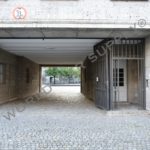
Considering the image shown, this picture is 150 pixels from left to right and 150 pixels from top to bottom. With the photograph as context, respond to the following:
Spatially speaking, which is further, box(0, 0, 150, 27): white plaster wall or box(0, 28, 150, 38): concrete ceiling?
box(0, 28, 150, 38): concrete ceiling

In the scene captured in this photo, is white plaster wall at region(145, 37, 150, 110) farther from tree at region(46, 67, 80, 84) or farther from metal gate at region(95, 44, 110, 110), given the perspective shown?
tree at region(46, 67, 80, 84)

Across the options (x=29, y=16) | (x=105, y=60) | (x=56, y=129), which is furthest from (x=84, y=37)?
(x=56, y=129)

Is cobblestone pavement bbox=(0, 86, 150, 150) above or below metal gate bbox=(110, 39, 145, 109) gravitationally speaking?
below

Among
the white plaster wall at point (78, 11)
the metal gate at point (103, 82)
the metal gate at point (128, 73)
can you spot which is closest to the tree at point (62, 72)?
the metal gate at point (128, 73)

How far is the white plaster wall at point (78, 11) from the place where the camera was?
10.1 metres

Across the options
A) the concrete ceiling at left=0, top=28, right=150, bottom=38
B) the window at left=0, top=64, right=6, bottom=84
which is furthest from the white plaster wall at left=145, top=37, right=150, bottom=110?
the window at left=0, top=64, right=6, bottom=84

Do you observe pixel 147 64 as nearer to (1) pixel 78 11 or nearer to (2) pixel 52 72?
(1) pixel 78 11

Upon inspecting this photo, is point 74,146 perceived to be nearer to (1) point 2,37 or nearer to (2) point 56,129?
(2) point 56,129

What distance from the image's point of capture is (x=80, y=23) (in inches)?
393

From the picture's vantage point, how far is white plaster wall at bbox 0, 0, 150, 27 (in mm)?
10084

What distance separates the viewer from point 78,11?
10.2m

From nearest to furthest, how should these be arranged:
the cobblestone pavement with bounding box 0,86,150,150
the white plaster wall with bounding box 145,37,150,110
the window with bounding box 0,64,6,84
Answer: the cobblestone pavement with bounding box 0,86,150,150 < the white plaster wall with bounding box 145,37,150,110 < the window with bounding box 0,64,6,84

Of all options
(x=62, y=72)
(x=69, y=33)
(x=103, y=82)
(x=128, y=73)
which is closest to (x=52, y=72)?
(x=62, y=72)

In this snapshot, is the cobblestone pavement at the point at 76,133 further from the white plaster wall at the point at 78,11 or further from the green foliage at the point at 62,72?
the green foliage at the point at 62,72
